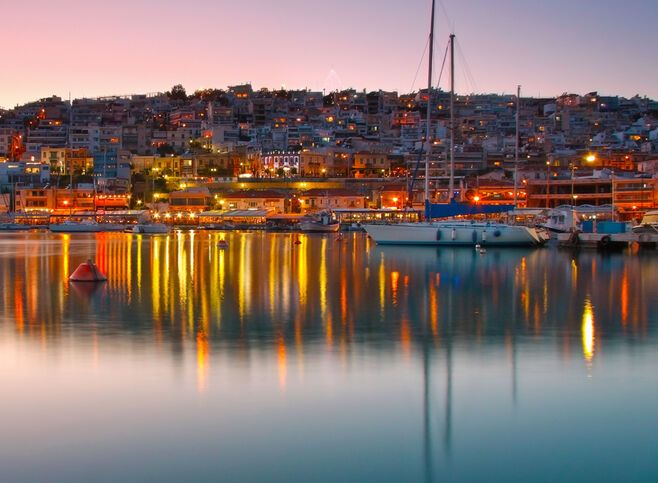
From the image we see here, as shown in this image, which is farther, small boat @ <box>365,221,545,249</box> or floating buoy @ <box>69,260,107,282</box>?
small boat @ <box>365,221,545,249</box>

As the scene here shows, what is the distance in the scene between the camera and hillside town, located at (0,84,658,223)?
91562 millimetres

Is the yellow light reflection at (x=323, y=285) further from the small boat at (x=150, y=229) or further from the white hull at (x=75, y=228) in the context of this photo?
the white hull at (x=75, y=228)

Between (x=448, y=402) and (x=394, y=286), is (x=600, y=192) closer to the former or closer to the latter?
(x=394, y=286)

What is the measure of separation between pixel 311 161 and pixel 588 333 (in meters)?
96.2

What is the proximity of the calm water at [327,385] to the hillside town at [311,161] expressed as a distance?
51471 millimetres

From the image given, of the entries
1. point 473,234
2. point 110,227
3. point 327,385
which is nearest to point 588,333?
point 327,385

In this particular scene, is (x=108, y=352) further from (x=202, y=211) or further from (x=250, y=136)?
(x=250, y=136)

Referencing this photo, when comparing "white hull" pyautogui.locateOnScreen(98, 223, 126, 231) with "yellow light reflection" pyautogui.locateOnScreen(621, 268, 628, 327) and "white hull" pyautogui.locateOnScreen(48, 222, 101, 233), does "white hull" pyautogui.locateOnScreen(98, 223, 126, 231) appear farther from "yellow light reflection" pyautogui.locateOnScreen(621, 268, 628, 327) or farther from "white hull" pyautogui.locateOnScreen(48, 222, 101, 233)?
"yellow light reflection" pyautogui.locateOnScreen(621, 268, 628, 327)

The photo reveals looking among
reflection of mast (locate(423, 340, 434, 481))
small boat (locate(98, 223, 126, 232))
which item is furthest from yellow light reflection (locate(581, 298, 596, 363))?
small boat (locate(98, 223, 126, 232))

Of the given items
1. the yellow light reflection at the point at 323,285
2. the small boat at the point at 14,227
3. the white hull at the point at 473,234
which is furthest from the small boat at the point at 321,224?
the yellow light reflection at the point at 323,285

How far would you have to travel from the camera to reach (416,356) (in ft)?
46.8

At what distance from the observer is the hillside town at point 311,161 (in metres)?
91.6

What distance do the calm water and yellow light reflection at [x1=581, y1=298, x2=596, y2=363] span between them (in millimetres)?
51

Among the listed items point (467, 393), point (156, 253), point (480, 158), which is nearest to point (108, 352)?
point (467, 393)
